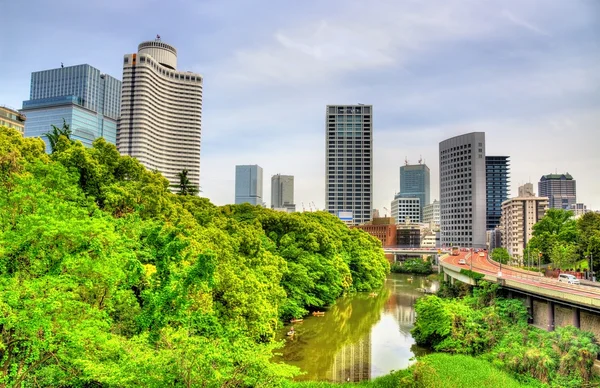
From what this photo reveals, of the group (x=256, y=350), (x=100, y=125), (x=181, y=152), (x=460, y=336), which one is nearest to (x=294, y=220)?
(x=460, y=336)

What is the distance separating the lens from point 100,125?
18000 cm

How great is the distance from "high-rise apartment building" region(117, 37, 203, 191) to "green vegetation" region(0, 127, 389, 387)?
130900 millimetres

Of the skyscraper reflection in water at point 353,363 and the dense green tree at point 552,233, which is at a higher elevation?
the dense green tree at point 552,233

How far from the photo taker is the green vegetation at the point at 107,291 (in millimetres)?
16312

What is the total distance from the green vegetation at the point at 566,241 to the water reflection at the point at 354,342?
983 inches

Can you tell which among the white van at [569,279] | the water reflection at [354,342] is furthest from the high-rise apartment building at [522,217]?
the white van at [569,279]

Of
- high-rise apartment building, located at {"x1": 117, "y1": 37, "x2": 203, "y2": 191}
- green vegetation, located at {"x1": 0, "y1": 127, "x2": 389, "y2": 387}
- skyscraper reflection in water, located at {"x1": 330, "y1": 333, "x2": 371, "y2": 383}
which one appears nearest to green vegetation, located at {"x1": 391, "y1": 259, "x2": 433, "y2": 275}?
skyscraper reflection in water, located at {"x1": 330, "y1": 333, "x2": 371, "y2": 383}

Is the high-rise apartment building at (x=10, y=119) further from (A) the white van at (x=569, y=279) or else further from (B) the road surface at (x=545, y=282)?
(A) the white van at (x=569, y=279)

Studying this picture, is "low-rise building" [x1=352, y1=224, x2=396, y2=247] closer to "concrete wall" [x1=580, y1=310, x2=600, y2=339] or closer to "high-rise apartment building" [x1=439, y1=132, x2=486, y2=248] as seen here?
"high-rise apartment building" [x1=439, y1=132, x2=486, y2=248]

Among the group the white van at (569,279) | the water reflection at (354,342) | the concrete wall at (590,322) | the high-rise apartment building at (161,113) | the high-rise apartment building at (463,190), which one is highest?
the high-rise apartment building at (161,113)

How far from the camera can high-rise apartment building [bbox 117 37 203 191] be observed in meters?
165

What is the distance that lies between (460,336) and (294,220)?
27909mm

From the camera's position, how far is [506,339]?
36.4m

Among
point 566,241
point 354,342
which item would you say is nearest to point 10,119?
point 354,342
